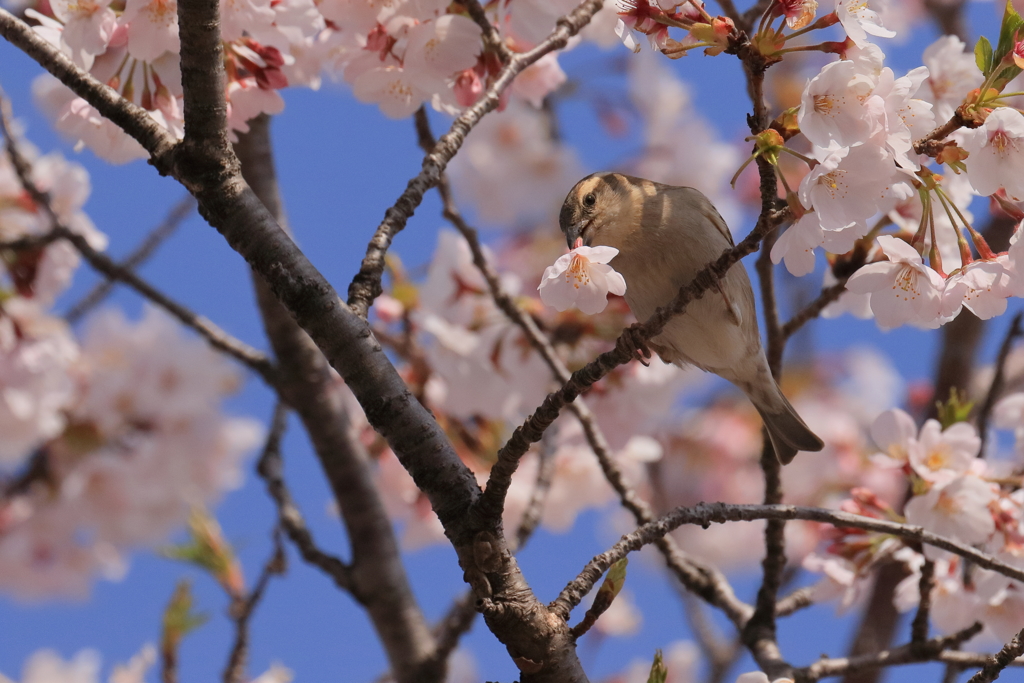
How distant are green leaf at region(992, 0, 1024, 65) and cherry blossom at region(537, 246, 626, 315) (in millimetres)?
675

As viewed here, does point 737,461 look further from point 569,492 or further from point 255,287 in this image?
point 255,287

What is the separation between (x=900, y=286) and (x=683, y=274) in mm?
896

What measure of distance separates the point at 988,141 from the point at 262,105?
149 centimetres

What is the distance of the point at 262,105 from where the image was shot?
216cm

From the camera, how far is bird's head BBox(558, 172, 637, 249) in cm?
272

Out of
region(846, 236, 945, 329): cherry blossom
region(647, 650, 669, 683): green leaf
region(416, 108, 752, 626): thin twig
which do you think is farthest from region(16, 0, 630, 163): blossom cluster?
region(647, 650, 669, 683): green leaf

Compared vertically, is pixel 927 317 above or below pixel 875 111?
below

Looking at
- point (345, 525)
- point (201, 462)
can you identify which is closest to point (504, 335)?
point (345, 525)

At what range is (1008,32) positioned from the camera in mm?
1424

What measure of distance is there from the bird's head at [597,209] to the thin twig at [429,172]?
2.27ft

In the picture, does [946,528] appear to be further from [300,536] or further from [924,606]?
[300,536]

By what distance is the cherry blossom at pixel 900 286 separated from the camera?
1584 millimetres

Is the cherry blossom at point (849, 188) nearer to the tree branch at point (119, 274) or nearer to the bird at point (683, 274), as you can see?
the bird at point (683, 274)

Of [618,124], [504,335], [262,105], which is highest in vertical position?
[618,124]
